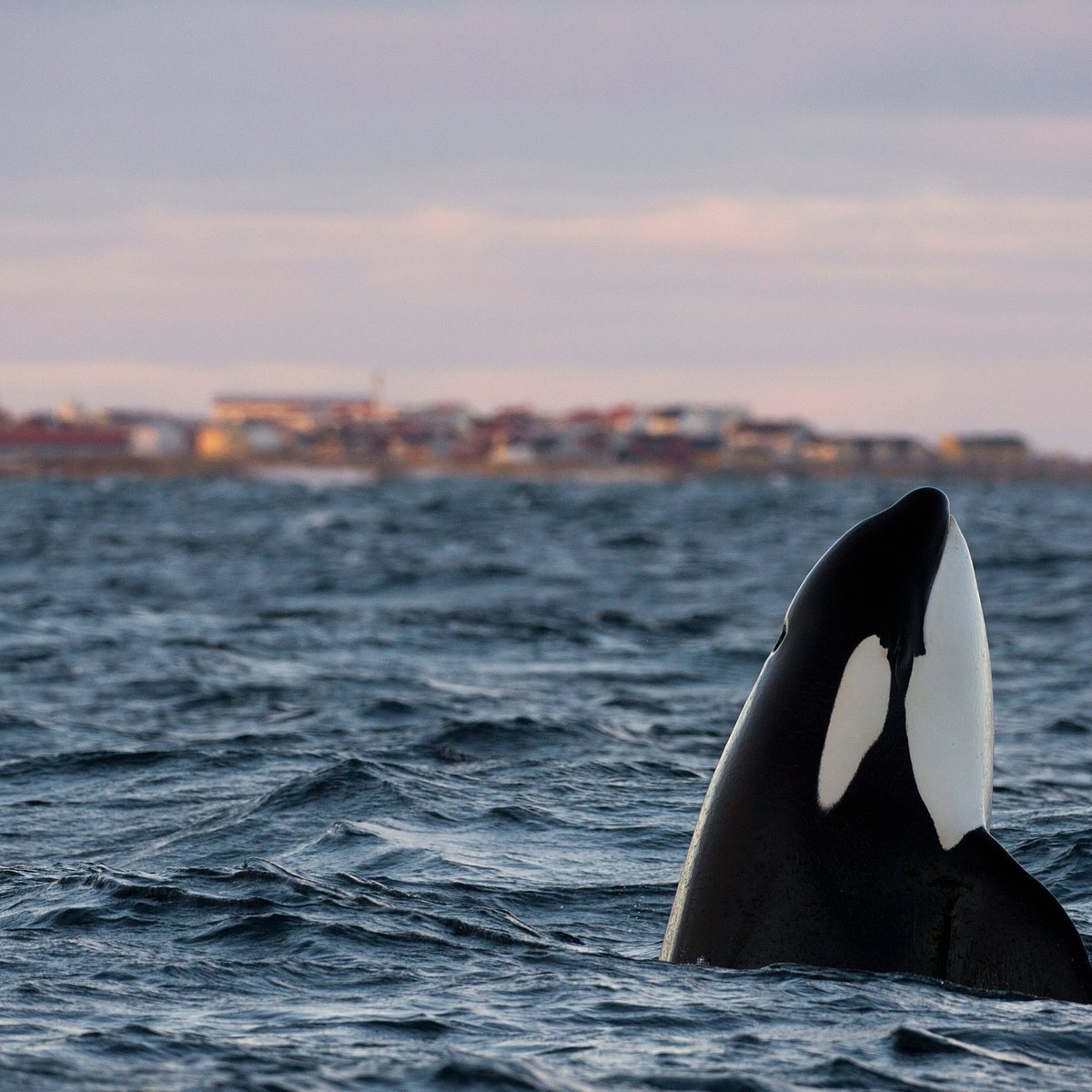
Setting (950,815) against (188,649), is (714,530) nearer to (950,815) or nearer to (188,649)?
(188,649)

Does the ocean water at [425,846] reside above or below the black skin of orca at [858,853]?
below

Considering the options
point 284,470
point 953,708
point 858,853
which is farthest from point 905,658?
point 284,470

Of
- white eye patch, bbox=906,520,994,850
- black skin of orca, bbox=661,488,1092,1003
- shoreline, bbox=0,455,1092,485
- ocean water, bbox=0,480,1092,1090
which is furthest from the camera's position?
shoreline, bbox=0,455,1092,485

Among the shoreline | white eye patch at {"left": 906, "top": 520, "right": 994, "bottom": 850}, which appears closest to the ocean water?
white eye patch at {"left": 906, "top": 520, "right": 994, "bottom": 850}

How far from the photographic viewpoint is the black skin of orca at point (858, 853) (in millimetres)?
6512

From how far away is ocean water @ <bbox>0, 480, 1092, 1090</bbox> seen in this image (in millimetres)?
6250

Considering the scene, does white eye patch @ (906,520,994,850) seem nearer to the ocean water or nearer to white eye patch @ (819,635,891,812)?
white eye patch @ (819,635,891,812)

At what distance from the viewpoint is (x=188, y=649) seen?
20.0m

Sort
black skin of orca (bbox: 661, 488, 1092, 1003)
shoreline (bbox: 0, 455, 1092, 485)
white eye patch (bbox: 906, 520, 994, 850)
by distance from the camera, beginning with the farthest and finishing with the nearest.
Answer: shoreline (bbox: 0, 455, 1092, 485) < white eye patch (bbox: 906, 520, 994, 850) < black skin of orca (bbox: 661, 488, 1092, 1003)

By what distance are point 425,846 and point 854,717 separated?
13.2 ft

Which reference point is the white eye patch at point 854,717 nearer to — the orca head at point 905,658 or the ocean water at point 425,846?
the orca head at point 905,658

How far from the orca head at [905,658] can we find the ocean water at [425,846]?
722mm

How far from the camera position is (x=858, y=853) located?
664cm

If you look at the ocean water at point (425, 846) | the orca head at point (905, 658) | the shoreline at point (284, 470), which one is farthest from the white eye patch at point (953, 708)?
the shoreline at point (284, 470)
